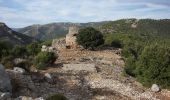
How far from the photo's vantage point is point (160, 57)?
110 ft

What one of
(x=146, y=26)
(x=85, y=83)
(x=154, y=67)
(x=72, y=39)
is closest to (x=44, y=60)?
(x=85, y=83)

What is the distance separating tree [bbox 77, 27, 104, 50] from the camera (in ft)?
153

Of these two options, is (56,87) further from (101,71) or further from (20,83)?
(101,71)

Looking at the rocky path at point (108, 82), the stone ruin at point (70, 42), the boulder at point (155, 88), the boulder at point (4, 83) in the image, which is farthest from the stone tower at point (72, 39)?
the boulder at point (4, 83)

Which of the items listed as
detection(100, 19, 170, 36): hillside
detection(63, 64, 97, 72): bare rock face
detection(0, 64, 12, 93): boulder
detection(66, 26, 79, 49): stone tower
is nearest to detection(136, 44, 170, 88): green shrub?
detection(63, 64, 97, 72): bare rock face

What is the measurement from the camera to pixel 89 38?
4719 centimetres

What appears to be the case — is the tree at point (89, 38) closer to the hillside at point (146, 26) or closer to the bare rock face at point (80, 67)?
the bare rock face at point (80, 67)

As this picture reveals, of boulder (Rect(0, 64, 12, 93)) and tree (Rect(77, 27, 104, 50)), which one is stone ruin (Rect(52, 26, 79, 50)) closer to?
tree (Rect(77, 27, 104, 50))

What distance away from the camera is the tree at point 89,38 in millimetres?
46656

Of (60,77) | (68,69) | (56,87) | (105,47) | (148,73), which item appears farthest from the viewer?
(105,47)

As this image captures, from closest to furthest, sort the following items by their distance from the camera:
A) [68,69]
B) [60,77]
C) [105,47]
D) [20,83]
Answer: [20,83] < [60,77] < [68,69] < [105,47]

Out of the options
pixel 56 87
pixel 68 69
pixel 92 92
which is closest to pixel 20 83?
pixel 56 87

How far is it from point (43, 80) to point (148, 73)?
9578 millimetres

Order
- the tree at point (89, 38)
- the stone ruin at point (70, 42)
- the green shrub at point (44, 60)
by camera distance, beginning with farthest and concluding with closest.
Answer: the stone ruin at point (70, 42) < the tree at point (89, 38) < the green shrub at point (44, 60)
